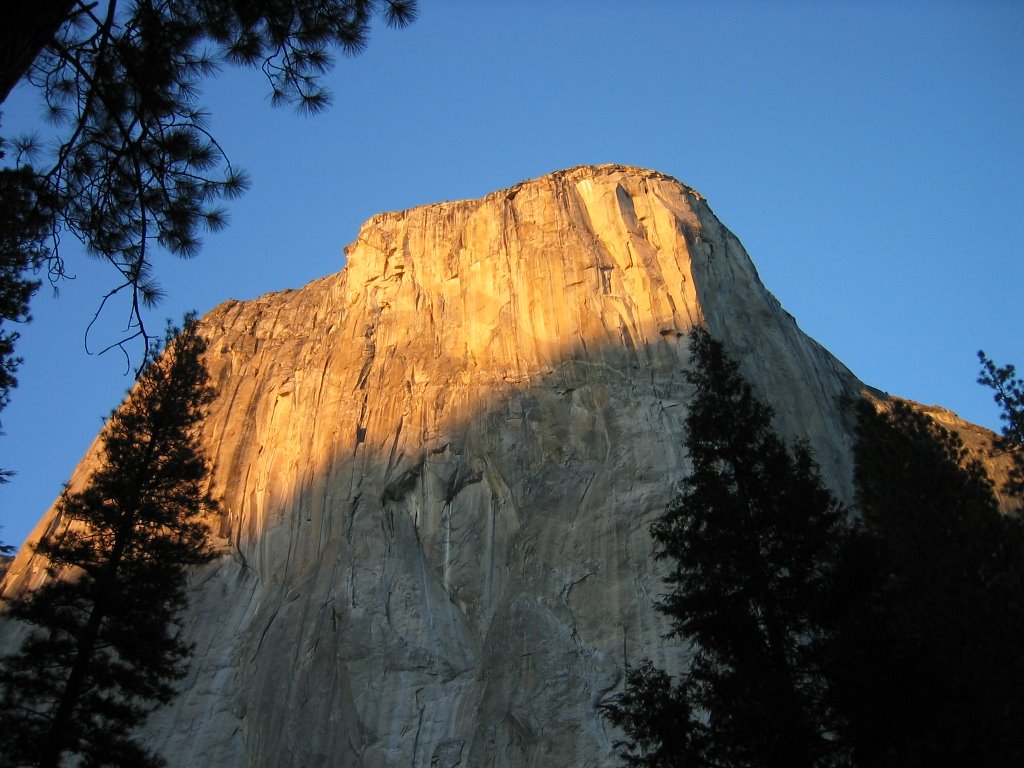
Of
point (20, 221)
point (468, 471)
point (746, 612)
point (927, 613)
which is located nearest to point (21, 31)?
point (20, 221)

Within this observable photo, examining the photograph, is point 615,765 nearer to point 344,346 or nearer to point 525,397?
point 525,397

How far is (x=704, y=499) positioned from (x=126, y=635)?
10882 mm

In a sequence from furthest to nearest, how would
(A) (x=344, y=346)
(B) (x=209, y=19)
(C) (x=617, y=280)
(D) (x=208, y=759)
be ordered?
(A) (x=344, y=346) < (C) (x=617, y=280) < (D) (x=208, y=759) < (B) (x=209, y=19)

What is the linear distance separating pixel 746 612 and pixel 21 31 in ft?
35.0

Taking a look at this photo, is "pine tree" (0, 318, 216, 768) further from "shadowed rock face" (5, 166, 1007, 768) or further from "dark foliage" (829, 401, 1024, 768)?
"dark foliage" (829, 401, 1024, 768)

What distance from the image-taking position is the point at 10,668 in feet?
55.6

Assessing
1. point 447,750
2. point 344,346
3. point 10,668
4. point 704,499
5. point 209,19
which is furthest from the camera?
point 344,346

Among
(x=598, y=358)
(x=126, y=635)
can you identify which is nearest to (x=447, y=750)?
(x=126, y=635)

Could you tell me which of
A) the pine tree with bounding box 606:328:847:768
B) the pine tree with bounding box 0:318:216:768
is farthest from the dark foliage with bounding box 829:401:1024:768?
the pine tree with bounding box 0:318:216:768

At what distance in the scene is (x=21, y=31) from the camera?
512cm

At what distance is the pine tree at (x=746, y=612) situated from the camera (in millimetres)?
11453

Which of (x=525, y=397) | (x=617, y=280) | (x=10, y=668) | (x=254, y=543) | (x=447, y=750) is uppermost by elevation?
(x=617, y=280)

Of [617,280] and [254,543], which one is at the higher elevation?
[617,280]

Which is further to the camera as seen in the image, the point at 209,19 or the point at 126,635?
the point at 126,635
